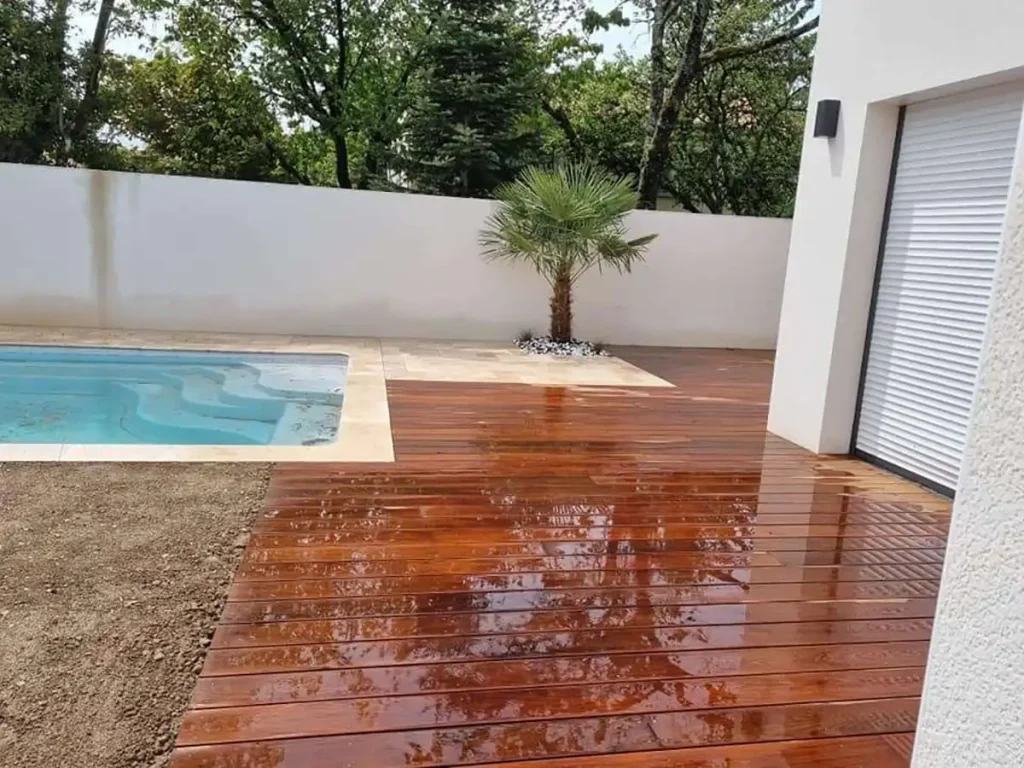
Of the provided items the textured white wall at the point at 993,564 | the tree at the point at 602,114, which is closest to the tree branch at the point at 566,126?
the tree at the point at 602,114

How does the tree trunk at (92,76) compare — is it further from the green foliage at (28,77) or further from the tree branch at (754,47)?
the tree branch at (754,47)

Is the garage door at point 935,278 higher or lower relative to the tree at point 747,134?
lower

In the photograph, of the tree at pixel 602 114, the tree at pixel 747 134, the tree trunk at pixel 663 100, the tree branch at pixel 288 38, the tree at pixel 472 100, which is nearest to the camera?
the tree at pixel 472 100

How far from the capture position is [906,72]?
427 centimetres

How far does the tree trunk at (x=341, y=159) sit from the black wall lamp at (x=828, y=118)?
30.6 ft

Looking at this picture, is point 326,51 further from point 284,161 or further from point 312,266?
point 312,266

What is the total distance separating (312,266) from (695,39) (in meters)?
7.60

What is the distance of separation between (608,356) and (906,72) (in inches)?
188

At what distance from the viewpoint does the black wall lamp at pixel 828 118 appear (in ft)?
15.8

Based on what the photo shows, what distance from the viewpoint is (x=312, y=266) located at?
880 centimetres

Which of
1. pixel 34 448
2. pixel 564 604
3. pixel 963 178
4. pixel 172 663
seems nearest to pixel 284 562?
pixel 172 663

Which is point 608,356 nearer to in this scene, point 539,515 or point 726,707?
point 539,515

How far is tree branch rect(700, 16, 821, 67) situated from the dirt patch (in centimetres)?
1128

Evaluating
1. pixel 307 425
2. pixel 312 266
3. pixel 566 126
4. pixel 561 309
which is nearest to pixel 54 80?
pixel 312 266
